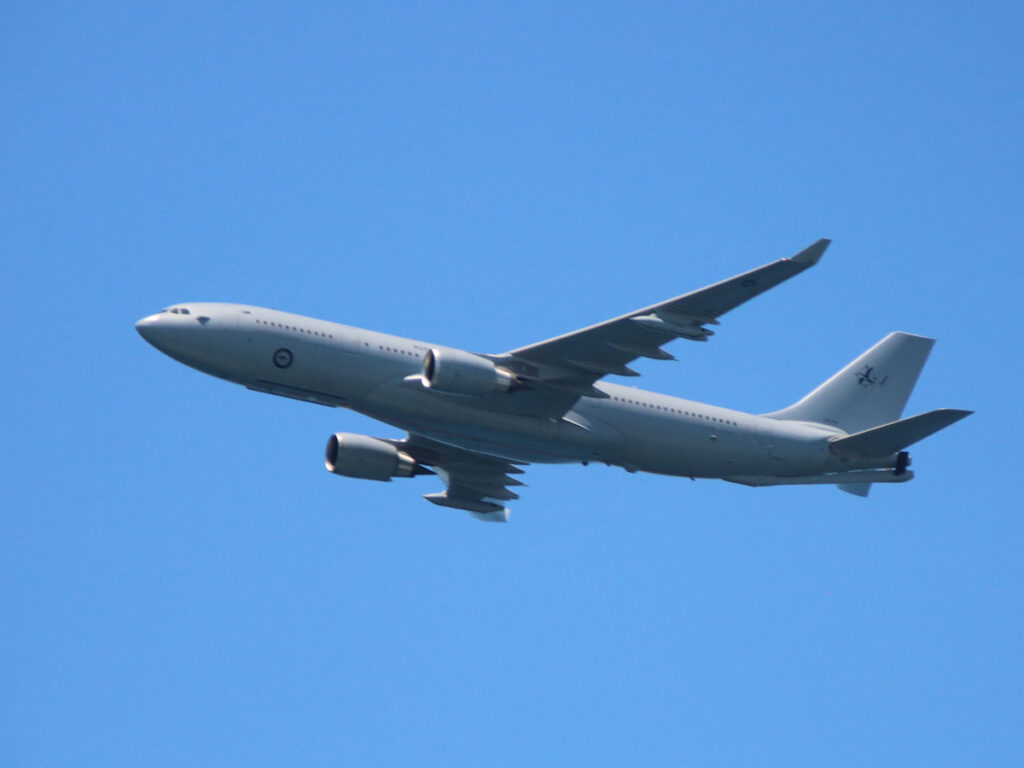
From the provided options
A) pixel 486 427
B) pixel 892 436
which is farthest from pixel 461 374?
pixel 892 436

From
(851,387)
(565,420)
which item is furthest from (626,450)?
(851,387)

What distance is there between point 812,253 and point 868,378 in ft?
55.9

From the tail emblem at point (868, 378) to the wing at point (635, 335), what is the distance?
46.1ft

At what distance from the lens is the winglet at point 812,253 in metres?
37.3

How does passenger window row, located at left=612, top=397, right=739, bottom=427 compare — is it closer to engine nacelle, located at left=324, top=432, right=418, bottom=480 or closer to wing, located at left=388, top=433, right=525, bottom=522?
wing, located at left=388, top=433, right=525, bottom=522

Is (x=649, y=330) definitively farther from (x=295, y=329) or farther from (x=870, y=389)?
(x=870, y=389)

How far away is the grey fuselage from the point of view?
42.5m

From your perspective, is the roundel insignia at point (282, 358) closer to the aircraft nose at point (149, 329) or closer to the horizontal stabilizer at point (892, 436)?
the aircraft nose at point (149, 329)

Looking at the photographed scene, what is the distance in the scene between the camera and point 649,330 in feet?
136

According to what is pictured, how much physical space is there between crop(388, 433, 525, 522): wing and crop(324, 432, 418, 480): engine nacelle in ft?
4.81

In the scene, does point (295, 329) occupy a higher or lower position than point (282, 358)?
higher

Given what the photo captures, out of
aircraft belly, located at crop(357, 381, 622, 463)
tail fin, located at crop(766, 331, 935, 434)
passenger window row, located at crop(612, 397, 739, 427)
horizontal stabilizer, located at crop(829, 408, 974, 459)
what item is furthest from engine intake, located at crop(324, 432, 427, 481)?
horizontal stabilizer, located at crop(829, 408, 974, 459)

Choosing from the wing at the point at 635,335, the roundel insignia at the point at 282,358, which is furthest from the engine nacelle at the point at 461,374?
the roundel insignia at the point at 282,358

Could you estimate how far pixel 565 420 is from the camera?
44.9 metres
